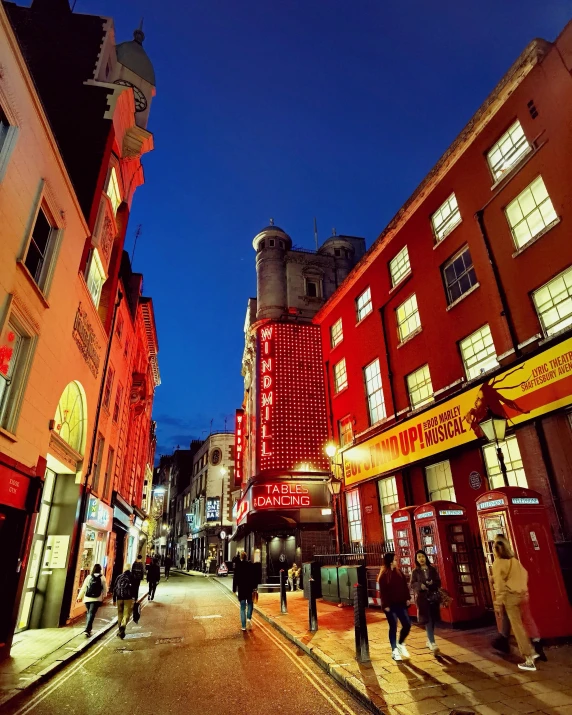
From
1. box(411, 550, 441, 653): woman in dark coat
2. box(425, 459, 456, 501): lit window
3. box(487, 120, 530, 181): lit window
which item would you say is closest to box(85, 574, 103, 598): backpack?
box(411, 550, 441, 653): woman in dark coat

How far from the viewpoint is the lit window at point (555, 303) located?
966 centimetres

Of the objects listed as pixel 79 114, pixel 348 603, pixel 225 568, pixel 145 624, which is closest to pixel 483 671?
pixel 348 603

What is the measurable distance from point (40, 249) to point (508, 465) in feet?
46.0

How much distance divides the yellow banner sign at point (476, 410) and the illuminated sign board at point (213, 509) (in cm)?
3610

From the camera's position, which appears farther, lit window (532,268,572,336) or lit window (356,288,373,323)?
lit window (356,288,373,323)

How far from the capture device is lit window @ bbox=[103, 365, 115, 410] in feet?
64.4

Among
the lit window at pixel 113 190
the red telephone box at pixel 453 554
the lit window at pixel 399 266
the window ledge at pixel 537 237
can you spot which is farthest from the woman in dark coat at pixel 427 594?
the lit window at pixel 113 190

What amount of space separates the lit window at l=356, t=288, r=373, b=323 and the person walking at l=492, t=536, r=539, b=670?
43.2ft

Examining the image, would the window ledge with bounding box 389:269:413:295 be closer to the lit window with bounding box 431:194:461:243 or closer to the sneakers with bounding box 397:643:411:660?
the lit window with bounding box 431:194:461:243

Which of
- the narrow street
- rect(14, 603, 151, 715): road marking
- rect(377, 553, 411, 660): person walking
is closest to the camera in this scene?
the narrow street

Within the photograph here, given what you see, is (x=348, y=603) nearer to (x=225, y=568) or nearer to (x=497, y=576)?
(x=497, y=576)

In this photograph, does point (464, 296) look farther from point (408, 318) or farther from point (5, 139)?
point (5, 139)

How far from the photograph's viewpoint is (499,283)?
1145 cm

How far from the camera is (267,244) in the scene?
32906 mm
